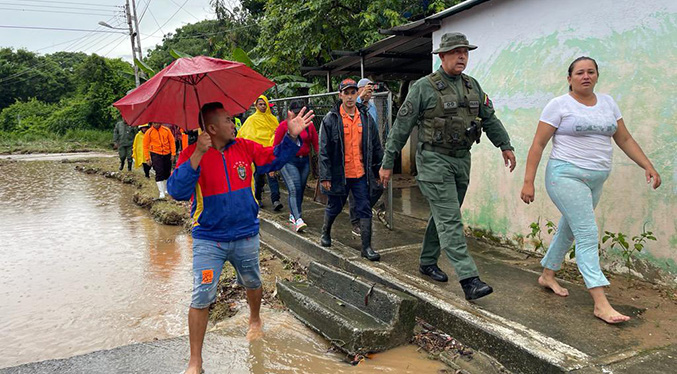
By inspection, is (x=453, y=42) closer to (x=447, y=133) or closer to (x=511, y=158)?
(x=447, y=133)

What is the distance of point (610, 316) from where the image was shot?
3.34 metres

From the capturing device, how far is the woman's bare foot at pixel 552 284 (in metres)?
3.90

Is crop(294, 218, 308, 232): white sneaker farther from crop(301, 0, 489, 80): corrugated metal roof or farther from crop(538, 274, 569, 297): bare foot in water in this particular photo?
crop(538, 274, 569, 297): bare foot in water

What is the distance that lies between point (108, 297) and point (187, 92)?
9.62ft

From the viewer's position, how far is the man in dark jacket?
517cm

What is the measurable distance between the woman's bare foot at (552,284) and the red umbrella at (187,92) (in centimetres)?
285

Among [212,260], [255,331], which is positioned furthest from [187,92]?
[255,331]

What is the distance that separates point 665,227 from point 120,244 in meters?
6.66

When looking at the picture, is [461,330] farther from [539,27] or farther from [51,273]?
[51,273]

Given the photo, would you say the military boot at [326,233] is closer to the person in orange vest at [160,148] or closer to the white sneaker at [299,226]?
the white sneaker at [299,226]

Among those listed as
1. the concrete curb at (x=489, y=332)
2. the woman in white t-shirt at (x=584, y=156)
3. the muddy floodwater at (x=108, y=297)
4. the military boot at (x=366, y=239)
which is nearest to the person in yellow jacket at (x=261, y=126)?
the muddy floodwater at (x=108, y=297)

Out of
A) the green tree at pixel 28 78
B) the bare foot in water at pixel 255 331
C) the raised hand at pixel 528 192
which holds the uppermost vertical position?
the green tree at pixel 28 78

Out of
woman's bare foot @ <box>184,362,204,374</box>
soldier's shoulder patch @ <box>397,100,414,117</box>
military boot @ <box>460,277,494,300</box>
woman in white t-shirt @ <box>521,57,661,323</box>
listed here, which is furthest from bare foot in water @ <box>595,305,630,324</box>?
woman's bare foot @ <box>184,362,204,374</box>

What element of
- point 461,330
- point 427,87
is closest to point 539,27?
point 427,87
